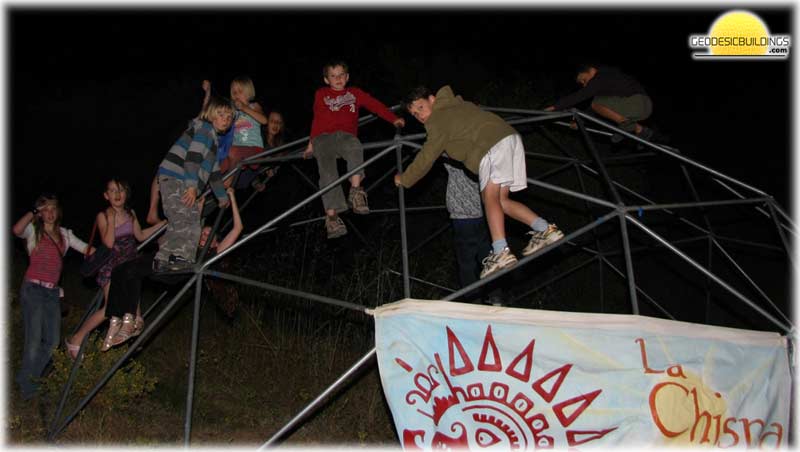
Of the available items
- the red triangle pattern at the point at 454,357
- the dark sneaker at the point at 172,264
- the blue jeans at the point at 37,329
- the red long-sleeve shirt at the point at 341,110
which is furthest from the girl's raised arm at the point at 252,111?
the red triangle pattern at the point at 454,357

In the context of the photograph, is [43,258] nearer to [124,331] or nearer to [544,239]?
[124,331]

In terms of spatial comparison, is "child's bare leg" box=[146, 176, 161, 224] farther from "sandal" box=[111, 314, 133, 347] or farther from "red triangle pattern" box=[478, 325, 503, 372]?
"red triangle pattern" box=[478, 325, 503, 372]

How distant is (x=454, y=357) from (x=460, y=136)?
5.02ft

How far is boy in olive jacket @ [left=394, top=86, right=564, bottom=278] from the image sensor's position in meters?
4.77

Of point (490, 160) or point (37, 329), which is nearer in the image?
point (490, 160)

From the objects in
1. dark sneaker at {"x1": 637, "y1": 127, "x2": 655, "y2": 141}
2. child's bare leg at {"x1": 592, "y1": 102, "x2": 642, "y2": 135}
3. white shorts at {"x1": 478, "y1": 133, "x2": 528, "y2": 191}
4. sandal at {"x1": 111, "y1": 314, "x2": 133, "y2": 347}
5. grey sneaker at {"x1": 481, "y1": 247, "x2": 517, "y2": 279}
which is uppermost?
child's bare leg at {"x1": 592, "y1": 102, "x2": 642, "y2": 135}

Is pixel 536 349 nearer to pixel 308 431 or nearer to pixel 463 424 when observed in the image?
pixel 463 424

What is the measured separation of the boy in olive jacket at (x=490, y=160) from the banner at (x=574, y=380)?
57cm

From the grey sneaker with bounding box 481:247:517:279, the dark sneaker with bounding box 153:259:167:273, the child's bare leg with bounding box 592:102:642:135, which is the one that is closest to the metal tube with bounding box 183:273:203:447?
the dark sneaker with bounding box 153:259:167:273

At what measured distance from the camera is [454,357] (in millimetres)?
4324

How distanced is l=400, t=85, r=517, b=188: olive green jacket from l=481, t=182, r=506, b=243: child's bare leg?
0.19m

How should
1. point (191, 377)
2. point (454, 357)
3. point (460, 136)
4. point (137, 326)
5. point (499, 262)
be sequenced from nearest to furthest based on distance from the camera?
1. point (454, 357)
2. point (499, 262)
3. point (460, 136)
4. point (191, 377)
5. point (137, 326)

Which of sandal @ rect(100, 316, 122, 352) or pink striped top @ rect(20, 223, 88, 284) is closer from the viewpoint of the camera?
sandal @ rect(100, 316, 122, 352)

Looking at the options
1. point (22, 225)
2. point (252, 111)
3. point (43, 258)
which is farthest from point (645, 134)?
point (22, 225)
